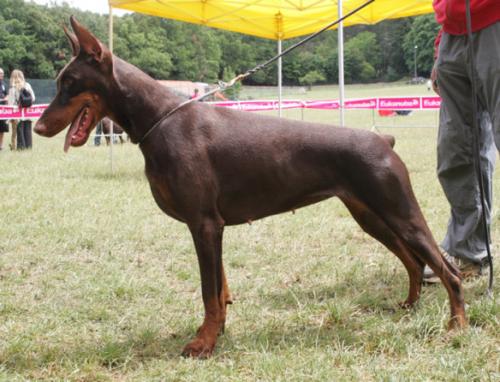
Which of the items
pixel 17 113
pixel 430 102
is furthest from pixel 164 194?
pixel 17 113

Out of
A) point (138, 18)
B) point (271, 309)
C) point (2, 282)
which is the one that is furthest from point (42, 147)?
point (138, 18)

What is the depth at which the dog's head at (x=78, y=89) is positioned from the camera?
256 cm

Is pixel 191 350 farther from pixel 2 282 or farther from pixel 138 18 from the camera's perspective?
pixel 138 18

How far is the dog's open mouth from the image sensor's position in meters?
2.60

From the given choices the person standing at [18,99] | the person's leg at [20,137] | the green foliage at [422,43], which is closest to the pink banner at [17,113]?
the person standing at [18,99]

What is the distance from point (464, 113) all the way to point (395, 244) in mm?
1012

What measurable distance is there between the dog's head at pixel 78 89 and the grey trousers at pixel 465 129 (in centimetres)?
213

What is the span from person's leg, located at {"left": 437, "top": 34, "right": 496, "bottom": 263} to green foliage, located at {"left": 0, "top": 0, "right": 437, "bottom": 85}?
96.3ft

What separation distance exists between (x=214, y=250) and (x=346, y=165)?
80cm

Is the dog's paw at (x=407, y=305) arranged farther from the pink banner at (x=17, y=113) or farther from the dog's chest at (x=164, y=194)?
the pink banner at (x=17, y=113)

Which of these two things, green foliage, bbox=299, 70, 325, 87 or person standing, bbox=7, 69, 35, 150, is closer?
person standing, bbox=7, 69, 35, 150

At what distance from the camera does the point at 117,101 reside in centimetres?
267

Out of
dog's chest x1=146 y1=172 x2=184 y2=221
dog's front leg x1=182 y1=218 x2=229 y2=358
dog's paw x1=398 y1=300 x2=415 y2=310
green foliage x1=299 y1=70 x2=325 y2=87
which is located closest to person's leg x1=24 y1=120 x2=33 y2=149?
dog's chest x1=146 y1=172 x2=184 y2=221

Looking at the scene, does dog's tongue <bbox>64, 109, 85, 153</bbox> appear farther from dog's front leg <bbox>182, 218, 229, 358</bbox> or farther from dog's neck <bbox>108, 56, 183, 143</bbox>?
dog's front leg <bbox>182, 218, 229, 358</bbox>
